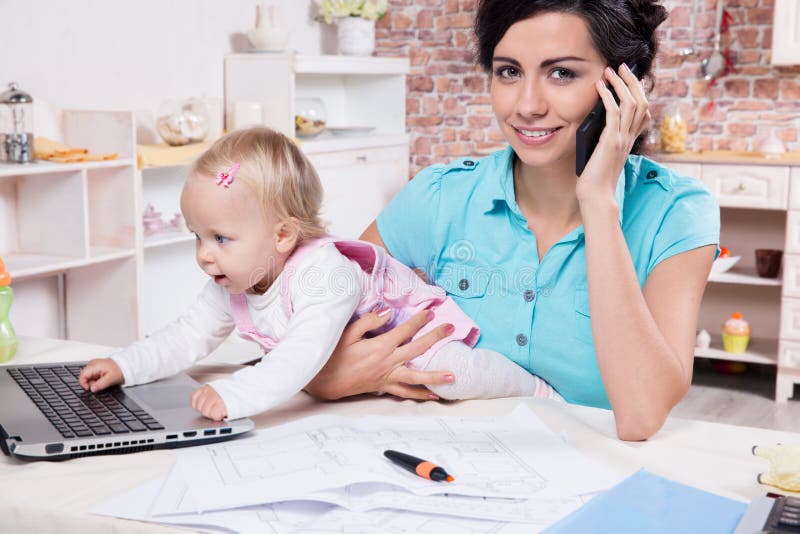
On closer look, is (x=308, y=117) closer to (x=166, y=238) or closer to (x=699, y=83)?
(x=166, y=238)

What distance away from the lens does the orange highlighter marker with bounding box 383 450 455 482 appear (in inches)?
38.1

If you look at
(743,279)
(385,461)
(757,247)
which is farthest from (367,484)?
(757,247)

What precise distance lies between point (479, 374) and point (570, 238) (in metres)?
0.30

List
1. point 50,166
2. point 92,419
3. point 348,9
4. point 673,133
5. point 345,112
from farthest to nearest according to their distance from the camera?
point 345,112 < point 348,9 < point 673,133 < point 50,166 < point 92,419

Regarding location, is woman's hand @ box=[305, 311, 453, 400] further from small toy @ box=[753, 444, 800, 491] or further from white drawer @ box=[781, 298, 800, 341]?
white drawer @ box=[781, 298, 800, 341]

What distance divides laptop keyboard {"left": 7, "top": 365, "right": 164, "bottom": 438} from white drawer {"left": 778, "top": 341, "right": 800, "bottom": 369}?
3.32m

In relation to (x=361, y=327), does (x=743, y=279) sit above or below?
below

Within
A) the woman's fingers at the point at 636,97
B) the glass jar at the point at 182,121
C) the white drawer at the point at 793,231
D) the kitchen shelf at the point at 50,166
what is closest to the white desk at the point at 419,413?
the woman's fingers at the point at 636,97

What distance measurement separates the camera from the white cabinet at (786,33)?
3.87 m

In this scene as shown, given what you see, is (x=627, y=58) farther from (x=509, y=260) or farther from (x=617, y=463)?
(x=617, y=463)

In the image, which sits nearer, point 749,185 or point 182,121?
point 182,121

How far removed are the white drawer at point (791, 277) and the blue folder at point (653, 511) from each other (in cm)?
319

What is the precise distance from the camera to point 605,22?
137 centimetres

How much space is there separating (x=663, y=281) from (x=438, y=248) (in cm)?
43
